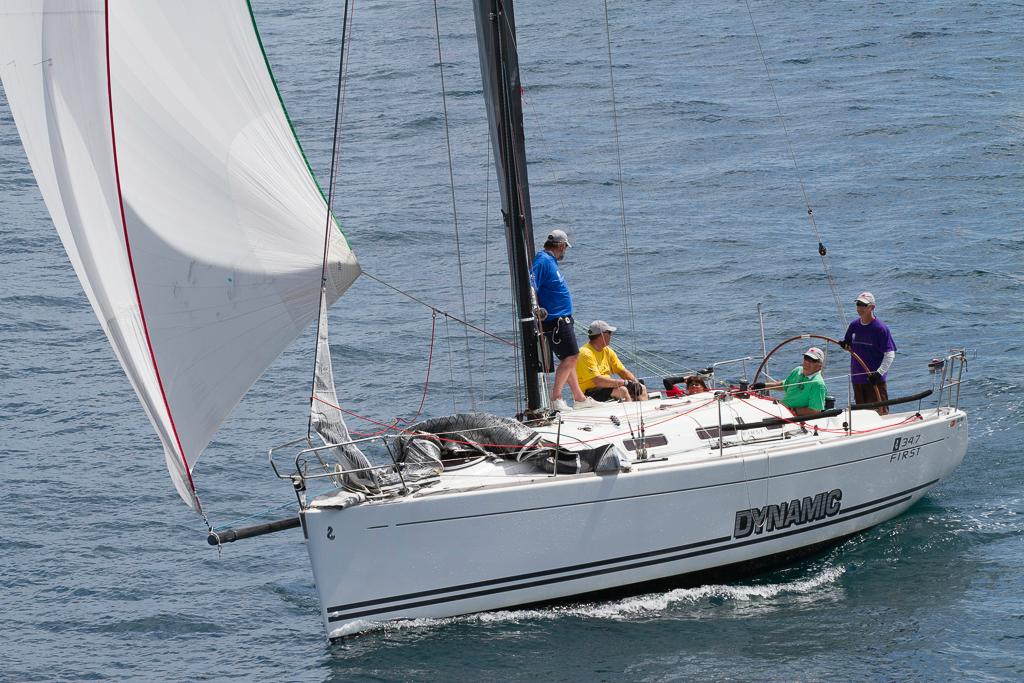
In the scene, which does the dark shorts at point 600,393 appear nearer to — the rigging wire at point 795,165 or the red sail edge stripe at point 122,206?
the red sail edge stripe at point 122,206

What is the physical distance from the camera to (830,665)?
10109 mm

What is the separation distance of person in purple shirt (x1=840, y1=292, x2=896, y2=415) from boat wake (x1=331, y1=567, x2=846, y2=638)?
83.4 inches

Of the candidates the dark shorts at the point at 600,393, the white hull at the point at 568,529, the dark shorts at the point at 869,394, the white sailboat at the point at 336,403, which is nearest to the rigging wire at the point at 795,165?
the dark shorts at the point at 869,394

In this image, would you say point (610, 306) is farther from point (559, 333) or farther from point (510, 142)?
point (510, 142)

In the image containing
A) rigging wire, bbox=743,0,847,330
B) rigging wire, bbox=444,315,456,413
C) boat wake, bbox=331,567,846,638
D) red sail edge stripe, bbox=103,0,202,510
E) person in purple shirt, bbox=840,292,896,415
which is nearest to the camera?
red sail edge stripe, bbox=103,0,202,510

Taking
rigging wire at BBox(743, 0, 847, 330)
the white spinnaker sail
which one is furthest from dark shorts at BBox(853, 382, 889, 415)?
the white spinnaker sail

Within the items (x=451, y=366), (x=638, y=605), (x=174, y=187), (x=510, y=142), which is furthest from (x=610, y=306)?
(x=174, y=187)

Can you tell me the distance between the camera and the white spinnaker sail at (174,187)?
830cm

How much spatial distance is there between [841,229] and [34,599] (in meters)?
14.3

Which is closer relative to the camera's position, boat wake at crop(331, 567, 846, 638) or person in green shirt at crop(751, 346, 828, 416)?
boat wake at crop(331, 567, 846, 638)

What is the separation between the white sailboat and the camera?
8453mm

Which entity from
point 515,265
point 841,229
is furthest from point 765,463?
point 841,229

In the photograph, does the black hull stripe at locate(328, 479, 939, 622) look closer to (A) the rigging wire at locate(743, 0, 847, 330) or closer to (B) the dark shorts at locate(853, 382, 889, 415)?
(B) the dark shorts at locate(853, 382, 889, 415)

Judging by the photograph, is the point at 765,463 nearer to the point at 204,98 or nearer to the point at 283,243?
the point at 283,243
